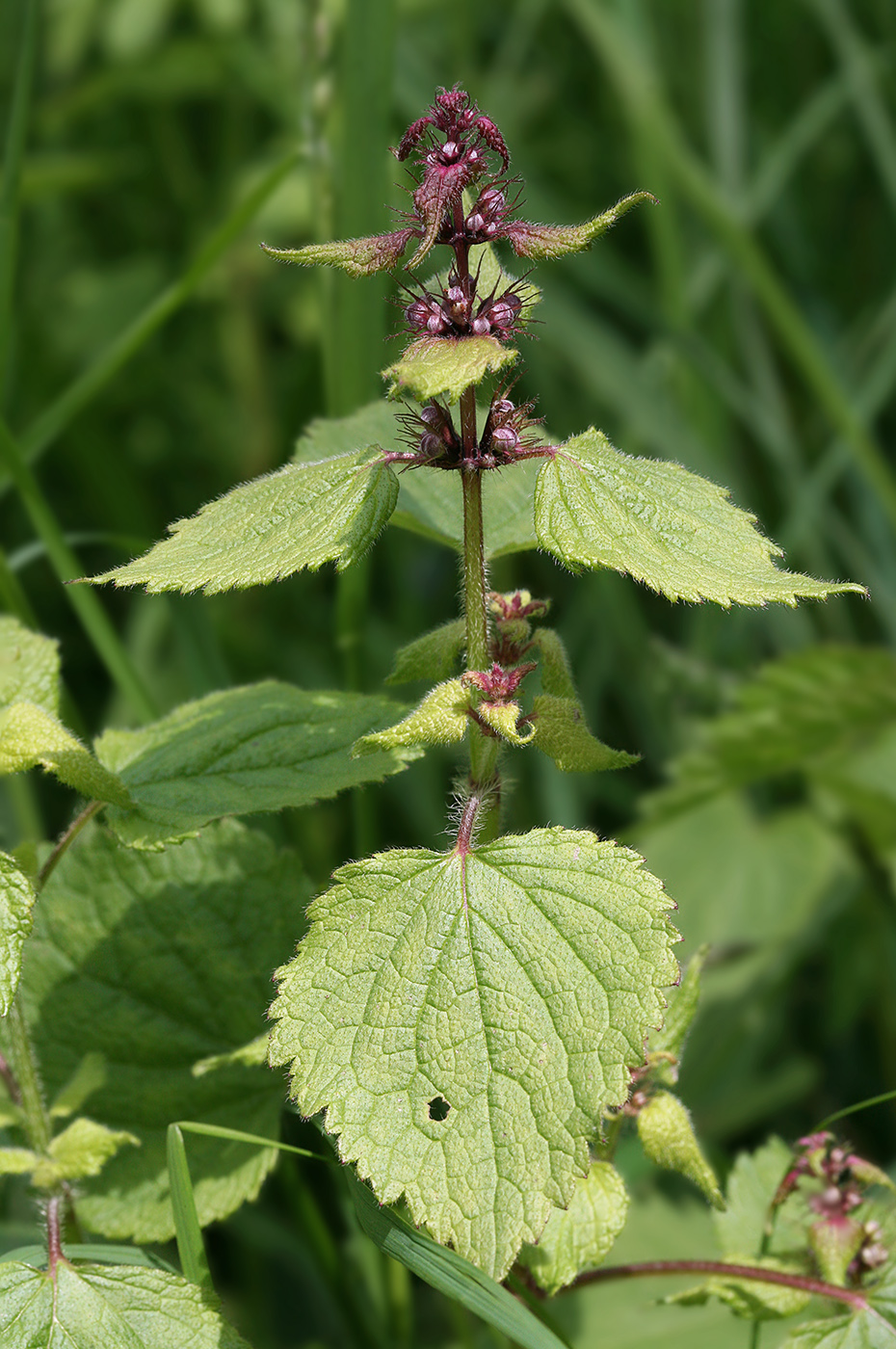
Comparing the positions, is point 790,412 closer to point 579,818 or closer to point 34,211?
point 579,818

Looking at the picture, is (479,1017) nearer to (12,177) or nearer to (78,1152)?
(78,1152)

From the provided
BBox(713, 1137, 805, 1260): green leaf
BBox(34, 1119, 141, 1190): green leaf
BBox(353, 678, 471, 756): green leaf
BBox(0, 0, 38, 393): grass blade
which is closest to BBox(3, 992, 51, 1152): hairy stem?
BBox(34, 1119, 141, 1190): green leaf

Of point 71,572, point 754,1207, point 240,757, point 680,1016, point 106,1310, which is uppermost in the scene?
point 71,572

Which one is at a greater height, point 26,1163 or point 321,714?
point 321,714

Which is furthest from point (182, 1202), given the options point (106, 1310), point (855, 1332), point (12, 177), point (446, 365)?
point (12, 177)

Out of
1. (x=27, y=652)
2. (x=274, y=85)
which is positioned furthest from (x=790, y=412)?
(x=27, y=652)

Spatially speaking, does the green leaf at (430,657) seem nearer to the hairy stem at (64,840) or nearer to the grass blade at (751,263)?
the hairy stem at (64,840)
